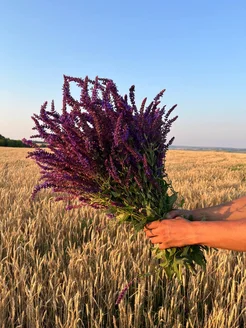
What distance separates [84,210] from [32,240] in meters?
1.33

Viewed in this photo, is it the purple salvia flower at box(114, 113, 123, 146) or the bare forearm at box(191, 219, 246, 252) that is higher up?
the purple salvia flower at box(114, 113, 123, 146)

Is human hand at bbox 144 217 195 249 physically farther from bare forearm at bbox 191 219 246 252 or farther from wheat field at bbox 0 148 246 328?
wheat field at bbox 0 148 246 328

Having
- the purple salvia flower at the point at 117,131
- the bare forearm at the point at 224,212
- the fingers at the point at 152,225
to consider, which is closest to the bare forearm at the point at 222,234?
the fingers at the point at 152,225

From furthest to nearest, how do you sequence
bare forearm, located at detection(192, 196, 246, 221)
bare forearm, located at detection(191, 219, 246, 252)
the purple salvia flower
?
bare forearm, located at detection(192, 196, 246, 221), the purple salvia flower, bare forearm, located at detection(191, 219, 246, 252)


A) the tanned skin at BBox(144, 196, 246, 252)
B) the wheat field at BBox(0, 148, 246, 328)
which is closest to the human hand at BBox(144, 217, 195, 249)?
the tanned skin at BBox(144, 196, 246, 252)

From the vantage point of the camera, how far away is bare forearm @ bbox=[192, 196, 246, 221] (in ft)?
6.77

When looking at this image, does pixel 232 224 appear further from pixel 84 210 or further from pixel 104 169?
pixel 84 210

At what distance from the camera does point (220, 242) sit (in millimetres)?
1661

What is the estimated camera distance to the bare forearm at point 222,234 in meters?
1.63

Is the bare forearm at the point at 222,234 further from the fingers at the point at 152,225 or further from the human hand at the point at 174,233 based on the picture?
the fingers at the point at 152,225

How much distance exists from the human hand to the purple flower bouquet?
121 mm

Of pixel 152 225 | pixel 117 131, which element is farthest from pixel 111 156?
pixel 152 225

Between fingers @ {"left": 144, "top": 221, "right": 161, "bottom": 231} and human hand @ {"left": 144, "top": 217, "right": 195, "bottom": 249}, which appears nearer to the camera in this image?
human hand @ {"left": 144, "top": 217, "right": 195, "bottom": 249}

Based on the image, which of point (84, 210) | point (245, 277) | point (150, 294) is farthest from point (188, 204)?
point (150, 294)
